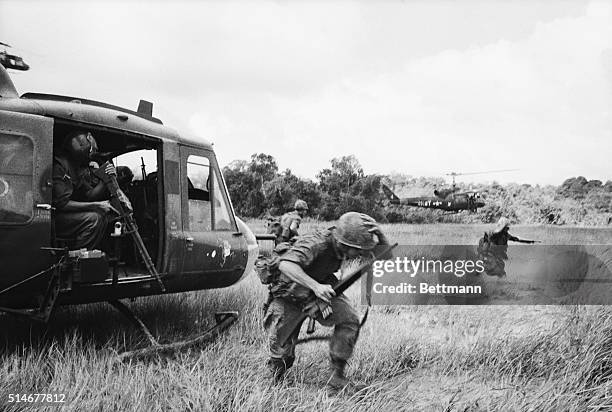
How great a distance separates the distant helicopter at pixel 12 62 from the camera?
5.20 meters

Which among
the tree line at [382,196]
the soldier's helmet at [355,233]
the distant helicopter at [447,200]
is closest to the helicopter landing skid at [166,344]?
the soldier's helmet at [355,233]

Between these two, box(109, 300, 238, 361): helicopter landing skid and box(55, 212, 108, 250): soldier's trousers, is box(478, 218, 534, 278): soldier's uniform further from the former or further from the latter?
box(55, 212, 108, 250): soldier's trousers

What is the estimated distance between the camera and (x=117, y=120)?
17.9 ft

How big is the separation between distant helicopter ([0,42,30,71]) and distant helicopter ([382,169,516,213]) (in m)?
10.6

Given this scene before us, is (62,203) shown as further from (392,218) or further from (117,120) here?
(392,218)

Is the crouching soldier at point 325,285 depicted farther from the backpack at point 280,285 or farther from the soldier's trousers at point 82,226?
the soldier's trousers at point 82,226

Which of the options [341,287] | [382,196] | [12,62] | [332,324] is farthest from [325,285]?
[382,196]

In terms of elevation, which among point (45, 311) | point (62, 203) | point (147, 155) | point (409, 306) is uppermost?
point (147, 155)

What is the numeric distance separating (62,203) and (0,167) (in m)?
0.59

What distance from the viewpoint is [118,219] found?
569 centimetres

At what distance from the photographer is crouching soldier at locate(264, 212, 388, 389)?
168 inches

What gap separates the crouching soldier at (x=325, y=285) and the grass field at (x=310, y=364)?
22 cm

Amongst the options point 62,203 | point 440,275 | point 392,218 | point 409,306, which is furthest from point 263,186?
point 62,203

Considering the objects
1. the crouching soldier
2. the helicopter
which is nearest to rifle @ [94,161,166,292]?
the helicopter
